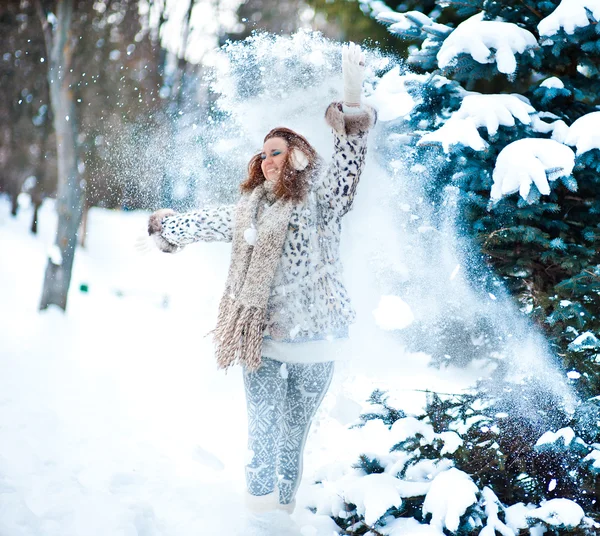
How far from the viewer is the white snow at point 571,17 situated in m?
1.96

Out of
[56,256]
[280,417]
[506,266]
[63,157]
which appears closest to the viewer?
[280,417]

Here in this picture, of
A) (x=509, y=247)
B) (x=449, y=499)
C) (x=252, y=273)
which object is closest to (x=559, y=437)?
(x=449, y=499)

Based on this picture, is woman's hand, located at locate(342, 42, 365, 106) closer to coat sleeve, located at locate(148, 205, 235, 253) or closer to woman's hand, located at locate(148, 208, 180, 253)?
coat sleeve, located at locate(148, 205, 235, 253)

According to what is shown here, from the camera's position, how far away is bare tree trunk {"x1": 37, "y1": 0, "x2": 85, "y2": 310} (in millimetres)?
5031

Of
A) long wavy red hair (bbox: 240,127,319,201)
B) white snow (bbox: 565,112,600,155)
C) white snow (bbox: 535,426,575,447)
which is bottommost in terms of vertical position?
white snow (bbox: 535,426,575,447)

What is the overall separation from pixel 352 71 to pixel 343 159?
32 centimetres

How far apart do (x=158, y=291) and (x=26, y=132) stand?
5.05m

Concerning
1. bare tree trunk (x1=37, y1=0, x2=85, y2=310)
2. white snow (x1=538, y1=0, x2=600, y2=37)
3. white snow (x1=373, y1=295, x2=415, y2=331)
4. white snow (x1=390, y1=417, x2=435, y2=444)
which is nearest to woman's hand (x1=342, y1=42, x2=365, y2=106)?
white snow (x1=538, y1=0, x2=600, y2=37)

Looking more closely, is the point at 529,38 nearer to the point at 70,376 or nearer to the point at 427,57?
the point at 427,57

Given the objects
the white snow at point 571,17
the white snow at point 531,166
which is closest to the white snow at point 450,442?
the white snow at point 531,166

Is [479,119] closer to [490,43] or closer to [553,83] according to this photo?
[490,43]

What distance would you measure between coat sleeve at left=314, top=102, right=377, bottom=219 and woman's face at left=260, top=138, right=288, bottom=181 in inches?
6.7

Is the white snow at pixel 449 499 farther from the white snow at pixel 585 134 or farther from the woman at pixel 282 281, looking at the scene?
the white snow at pixel 585 134

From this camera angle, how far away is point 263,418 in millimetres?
2074
